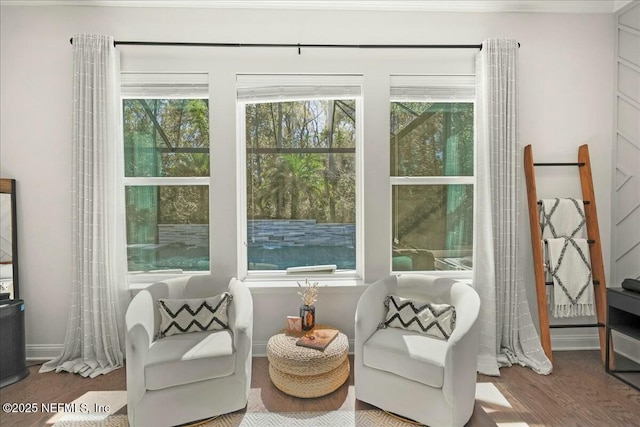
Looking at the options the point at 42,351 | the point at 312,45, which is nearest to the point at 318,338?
the point at 312,45

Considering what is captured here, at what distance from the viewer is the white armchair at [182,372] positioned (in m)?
1.98

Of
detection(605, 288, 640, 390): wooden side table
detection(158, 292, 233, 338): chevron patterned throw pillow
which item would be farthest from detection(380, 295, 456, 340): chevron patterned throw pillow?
detection(605, 288, 640, 390): wooden side table

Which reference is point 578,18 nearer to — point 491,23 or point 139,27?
point 491,23

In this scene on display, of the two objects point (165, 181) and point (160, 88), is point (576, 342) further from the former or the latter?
point (160, 88)

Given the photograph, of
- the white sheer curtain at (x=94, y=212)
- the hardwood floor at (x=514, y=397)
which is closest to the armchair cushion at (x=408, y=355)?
the hardwood floor at (x=514, y=397)

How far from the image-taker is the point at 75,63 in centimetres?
278

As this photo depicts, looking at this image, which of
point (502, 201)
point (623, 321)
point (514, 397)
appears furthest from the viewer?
point (502, 201)

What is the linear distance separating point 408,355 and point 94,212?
8.51ft

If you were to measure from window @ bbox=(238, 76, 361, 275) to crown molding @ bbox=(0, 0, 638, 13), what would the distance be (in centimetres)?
78

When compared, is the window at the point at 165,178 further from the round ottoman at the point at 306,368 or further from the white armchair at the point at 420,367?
the white armchair at the point at 420,367

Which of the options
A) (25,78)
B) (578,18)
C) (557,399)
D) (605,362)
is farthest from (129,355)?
(578,18)

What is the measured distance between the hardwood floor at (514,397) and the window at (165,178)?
101cm

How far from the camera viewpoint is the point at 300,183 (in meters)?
3.15

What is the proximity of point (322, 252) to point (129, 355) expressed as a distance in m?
1.71
